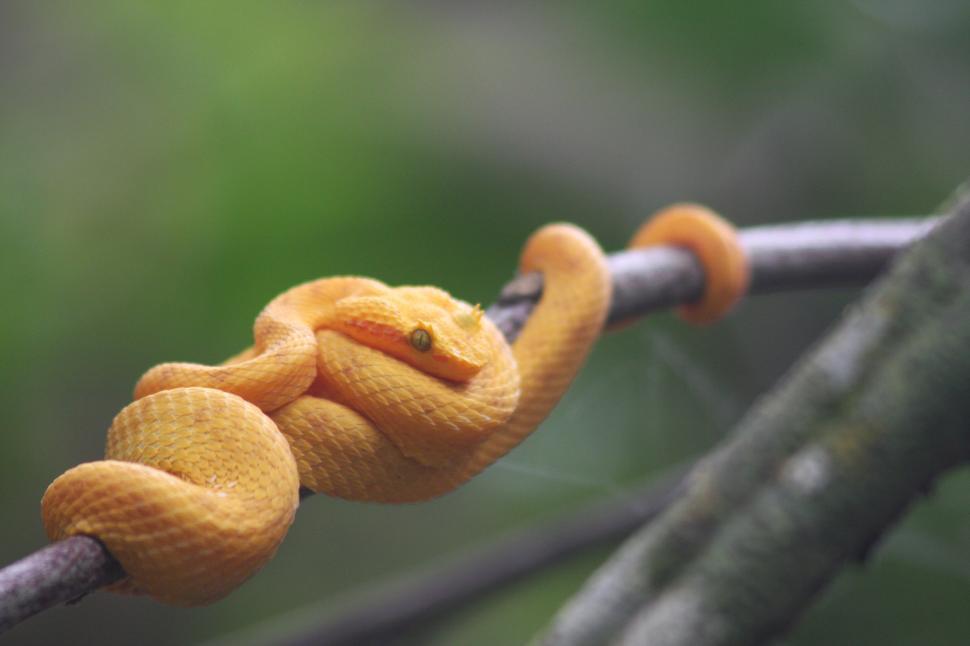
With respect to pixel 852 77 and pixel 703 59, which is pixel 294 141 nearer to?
pixel 703 59

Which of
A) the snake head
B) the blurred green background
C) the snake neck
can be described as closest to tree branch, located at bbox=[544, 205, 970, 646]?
the snake neck

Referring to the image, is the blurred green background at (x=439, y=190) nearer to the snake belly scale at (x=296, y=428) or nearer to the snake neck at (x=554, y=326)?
the snake neck at (x=554, y=326)

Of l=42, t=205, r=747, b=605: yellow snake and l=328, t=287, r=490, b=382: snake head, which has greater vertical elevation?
l=328, t=287, r=490, b=382: snake head

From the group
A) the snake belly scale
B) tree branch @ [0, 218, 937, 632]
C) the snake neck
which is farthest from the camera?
tree branch @ [0, 218, 937, 632]

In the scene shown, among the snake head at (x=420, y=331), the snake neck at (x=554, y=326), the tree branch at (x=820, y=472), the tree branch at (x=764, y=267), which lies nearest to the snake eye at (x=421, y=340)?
the snake head at (x=420, y=331)

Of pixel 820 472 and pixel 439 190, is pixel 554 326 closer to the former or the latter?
pixel 820 472

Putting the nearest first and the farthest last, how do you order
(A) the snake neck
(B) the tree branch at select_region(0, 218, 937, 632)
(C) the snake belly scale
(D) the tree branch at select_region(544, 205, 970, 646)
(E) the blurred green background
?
(C) the snake belly scale
(D) the tree branch at select_region(544, 205, 970, 646)
(A) the snake neck
(B) the tree branch at select_region(0, 218, 937, 632)
(E) the blurred green background

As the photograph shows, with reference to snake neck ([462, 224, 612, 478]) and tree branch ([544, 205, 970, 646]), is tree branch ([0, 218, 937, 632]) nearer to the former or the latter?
snake neck ([462, 224, 612, 478])
